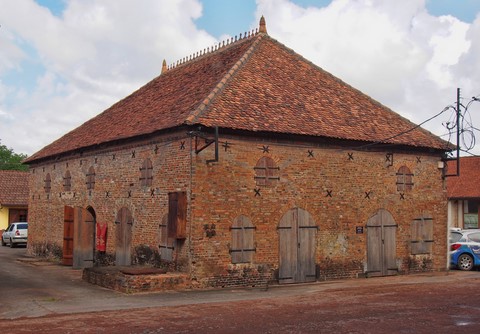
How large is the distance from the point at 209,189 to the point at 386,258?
7.44 metres

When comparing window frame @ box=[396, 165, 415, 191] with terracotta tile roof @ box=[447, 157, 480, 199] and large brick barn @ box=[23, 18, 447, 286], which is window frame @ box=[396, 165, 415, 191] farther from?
terracotta tile roof @ box=[447, 157, 480, 199]

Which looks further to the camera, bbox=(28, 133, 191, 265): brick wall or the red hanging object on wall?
the red hanging object on wall

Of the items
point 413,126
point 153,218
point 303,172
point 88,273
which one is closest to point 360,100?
point 413,126

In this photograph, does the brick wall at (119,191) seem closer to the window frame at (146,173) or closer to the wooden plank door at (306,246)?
the window frame at (146,173)

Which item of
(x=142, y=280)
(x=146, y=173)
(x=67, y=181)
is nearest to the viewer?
(x=142, y=280)

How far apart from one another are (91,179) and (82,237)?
8.04ft

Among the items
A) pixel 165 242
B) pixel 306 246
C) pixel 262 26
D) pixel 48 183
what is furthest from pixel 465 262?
pixel 48 183

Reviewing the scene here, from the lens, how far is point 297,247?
17.9m

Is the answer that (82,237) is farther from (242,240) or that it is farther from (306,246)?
(306,246)

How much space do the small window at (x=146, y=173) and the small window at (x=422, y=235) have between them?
962cm

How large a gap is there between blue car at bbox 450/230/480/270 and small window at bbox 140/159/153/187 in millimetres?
12017

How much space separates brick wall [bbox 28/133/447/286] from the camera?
16.3 metres

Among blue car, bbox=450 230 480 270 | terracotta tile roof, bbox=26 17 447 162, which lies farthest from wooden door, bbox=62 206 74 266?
blue car, bbox=450 230 480 270

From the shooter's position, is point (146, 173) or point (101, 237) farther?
point (101, 237)
